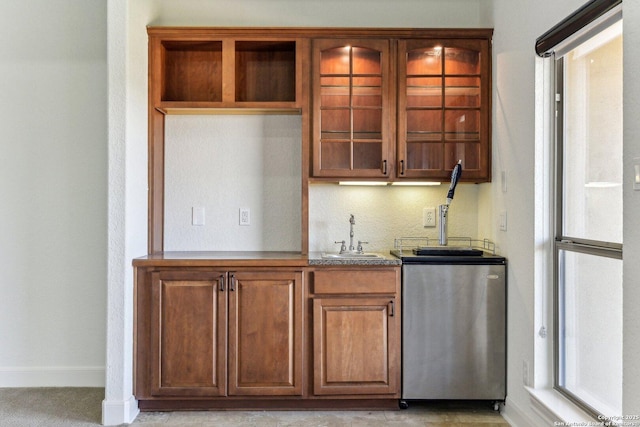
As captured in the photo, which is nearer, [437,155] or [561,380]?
[561,380]

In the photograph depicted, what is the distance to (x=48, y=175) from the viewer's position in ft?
9.97

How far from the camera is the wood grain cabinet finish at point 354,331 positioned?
260cm

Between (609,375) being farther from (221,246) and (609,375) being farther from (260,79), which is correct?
(260,79)

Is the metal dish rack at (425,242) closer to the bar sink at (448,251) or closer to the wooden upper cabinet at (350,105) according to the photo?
the bar sink at (448,251)

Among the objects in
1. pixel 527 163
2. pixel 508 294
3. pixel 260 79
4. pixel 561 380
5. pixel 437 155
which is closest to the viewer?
pixel 561 380

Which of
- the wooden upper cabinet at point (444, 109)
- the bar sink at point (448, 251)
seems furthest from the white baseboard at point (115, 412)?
the wooden upper cabinet at point (444, 109)

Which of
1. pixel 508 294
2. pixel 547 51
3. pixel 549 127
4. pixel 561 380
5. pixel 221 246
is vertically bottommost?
pixel 561 380

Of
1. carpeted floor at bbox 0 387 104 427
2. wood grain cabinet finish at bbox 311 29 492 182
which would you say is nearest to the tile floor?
carpeted floor at bbox 0 387 104 427

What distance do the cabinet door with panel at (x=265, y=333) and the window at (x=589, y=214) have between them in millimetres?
1358

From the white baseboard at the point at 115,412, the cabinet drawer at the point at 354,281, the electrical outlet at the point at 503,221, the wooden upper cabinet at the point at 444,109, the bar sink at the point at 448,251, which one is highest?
the wooden upper cabinet at the point at 444,109

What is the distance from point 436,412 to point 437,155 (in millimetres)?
1545

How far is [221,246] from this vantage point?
313 cm

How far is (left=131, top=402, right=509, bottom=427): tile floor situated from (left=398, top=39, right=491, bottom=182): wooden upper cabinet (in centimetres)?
140

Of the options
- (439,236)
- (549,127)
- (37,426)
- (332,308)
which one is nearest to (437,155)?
(439,236)
